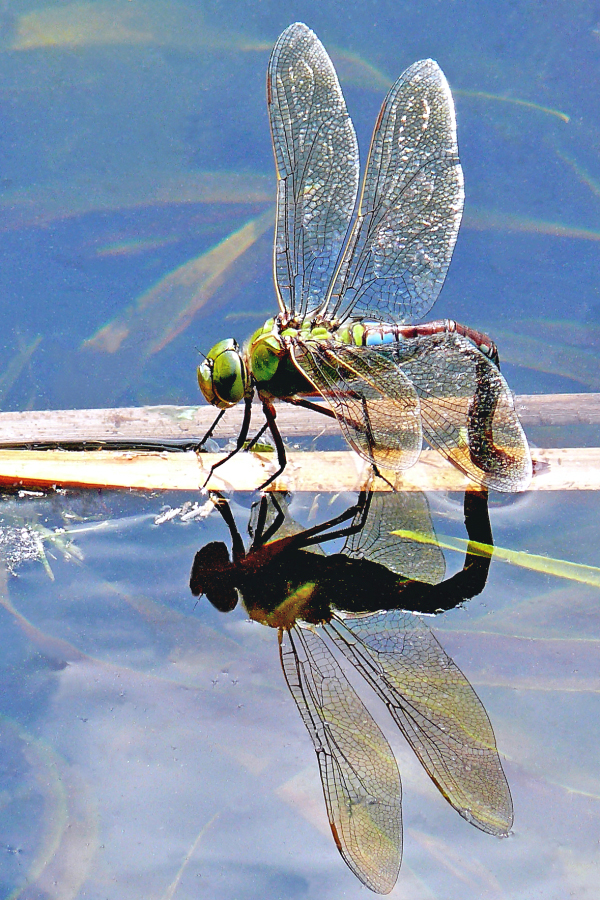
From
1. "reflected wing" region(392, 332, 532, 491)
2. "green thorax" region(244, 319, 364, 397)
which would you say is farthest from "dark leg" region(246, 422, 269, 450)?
"reflected wing" region(392, 332, 532, 491)

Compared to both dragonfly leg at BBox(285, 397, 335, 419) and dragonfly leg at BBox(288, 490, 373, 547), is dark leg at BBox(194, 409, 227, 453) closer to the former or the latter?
dragonfly leg at BBox(285, 397, 335, 419)

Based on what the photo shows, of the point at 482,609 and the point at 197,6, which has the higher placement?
the point at 197,6

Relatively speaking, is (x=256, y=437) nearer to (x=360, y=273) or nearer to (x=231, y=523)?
(x=231, y=523)

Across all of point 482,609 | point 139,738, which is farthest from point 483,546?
point 139,738

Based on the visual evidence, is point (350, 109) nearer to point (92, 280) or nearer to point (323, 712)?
point (92, 280)

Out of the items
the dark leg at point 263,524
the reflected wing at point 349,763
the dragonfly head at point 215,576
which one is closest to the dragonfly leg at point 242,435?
the dark leg at point 263,524

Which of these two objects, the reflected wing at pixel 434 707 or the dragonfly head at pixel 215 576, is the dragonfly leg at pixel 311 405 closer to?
the dragonfly head at pixel 215 576
